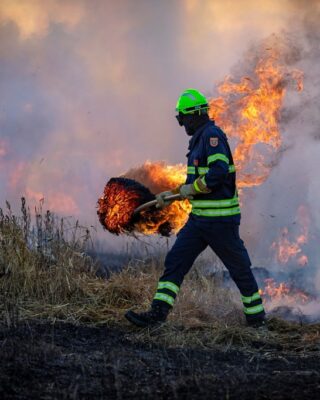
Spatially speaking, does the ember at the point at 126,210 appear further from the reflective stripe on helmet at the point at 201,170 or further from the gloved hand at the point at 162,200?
the reflective stripe on helmet at the point at 201,170

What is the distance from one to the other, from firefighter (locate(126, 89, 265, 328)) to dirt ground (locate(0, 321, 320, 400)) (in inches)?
22.1

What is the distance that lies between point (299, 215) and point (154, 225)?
15.9ft

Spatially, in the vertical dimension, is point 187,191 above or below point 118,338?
above

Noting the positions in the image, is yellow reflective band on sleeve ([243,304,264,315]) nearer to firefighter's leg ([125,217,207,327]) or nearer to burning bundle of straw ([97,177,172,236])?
firefighter's leg ([125,217,207,327])

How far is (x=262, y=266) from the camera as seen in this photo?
11.6 m

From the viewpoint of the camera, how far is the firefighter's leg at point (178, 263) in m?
6.64

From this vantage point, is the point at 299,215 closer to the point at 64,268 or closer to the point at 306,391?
the point at 64,268

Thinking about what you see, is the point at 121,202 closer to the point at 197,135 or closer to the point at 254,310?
the point at 197,135

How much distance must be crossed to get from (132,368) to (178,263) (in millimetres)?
2028

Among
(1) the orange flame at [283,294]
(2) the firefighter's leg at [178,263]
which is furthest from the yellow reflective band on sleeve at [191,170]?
(1) the orange flame at [283,294]

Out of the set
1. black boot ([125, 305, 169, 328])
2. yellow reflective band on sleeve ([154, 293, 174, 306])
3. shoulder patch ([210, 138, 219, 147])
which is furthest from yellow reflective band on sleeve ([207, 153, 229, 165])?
black boot ([125, 305, 169, 328])

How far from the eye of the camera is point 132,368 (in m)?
4.76

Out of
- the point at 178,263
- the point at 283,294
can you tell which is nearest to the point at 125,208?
the point at 178,263

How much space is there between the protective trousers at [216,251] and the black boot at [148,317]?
8 centimetres
